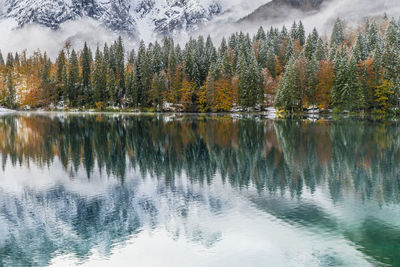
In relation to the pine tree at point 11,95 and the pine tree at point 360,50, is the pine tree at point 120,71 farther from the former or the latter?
the pine tree at point 360,50

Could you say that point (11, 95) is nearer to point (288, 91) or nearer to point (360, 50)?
point (288, 91)

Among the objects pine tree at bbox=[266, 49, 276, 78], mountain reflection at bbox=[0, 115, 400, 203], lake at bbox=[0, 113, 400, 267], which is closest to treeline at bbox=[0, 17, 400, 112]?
pine tree at bbox=[266, 49, 276, 78]

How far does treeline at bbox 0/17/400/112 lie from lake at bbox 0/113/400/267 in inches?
1975

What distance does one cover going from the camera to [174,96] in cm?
9950

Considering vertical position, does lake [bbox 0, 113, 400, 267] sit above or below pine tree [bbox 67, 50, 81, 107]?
below

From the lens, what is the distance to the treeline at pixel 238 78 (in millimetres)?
72625

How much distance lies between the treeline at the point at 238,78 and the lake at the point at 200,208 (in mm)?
50166

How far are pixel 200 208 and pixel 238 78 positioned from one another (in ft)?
260

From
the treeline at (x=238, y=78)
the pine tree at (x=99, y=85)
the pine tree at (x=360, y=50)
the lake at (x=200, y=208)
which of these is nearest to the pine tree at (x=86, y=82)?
the treeline at (x=238, y=78)

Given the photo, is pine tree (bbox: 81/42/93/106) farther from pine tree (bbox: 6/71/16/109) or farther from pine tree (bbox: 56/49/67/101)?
pine tree (bbox: 6/71/16/109)

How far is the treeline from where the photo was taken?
238 ft

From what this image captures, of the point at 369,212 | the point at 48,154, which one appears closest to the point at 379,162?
the point at 369,212

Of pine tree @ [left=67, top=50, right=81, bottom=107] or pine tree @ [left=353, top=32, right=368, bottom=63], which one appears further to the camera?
pine tree @ [left=67, top=50, right=81, bottom=107]

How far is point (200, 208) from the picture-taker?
14133 mm
